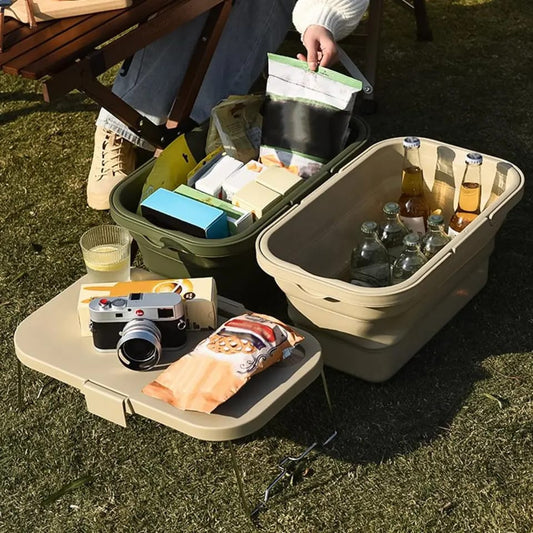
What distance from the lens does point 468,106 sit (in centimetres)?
312

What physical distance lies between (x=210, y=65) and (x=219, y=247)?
2.77 ft

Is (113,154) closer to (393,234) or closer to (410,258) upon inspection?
(393,234)

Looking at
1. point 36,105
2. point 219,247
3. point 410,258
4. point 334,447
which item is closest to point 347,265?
point 410,258

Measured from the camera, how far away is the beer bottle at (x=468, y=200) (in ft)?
7.13

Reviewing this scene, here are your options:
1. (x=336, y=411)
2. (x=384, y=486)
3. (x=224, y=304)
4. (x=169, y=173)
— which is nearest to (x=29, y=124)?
(x=169, y=173)

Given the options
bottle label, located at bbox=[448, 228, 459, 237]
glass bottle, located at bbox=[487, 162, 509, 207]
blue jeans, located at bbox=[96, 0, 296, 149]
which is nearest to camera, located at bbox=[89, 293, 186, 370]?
bottle label, located at bbox=[448, 228, 459, 237]

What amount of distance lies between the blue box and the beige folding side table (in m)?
0.17

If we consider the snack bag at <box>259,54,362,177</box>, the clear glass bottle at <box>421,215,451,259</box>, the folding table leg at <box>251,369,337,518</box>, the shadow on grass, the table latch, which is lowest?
the folding table leg at <box>251,369,337,518</box>

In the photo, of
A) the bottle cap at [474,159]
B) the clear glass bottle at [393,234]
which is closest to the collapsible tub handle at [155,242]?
the clear glass bottle at [393,234]

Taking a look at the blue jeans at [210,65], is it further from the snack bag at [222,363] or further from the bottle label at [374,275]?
the snack bag at [222,363]

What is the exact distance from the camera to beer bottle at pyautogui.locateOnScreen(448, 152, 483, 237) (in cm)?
217

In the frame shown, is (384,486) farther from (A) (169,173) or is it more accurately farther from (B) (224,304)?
(A) (169,173)

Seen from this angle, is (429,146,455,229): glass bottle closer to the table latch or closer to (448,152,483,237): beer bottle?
(448,152,483,237): beer bottle

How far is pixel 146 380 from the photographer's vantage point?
1.89 meters
